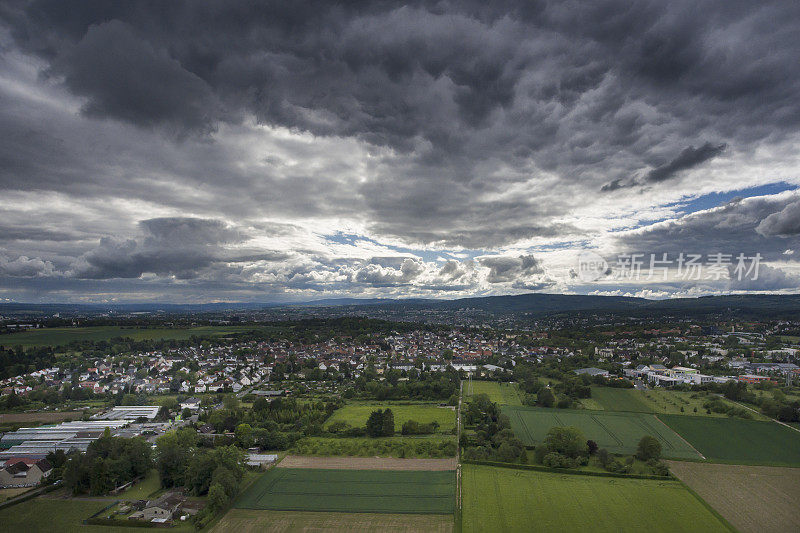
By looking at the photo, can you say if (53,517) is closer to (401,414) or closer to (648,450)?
(401,414)

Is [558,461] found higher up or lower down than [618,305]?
lower down

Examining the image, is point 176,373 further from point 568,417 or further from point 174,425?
point 568,417

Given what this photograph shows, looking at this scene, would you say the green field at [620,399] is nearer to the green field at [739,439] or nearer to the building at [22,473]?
the green field at [739,439]

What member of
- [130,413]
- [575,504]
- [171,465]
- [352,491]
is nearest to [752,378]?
[575,504]

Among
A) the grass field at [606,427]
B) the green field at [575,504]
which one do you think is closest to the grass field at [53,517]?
the green field at [575,504]

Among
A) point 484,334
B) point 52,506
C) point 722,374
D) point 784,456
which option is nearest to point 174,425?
point 52,506

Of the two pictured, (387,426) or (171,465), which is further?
(387,426)

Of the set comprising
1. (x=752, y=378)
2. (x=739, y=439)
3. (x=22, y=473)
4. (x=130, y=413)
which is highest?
(x=752, y=378)

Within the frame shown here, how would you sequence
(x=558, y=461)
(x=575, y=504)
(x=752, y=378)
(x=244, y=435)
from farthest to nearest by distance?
1. (x=752, y=378)
2. (x=244, y=435)
3. (x=558, y=461)
4. (x=575, y=504)
